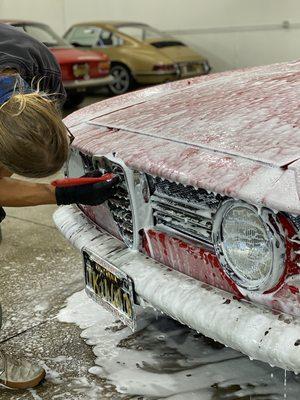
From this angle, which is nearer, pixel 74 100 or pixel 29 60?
pixel 29 60

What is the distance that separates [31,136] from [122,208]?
1.85 feet

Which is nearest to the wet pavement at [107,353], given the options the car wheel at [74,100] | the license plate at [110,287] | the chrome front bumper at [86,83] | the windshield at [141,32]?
the license plate at [110,287]

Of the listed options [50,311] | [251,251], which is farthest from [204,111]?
[50,311]

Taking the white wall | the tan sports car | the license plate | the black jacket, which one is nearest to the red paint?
the license plate

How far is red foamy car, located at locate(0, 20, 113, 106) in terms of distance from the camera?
28.0ft

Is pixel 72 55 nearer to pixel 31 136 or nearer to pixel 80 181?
pixel 80 181

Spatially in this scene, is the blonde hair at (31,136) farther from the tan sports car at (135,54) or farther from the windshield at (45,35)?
the tan sports car at (135,54)

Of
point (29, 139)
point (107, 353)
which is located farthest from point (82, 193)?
point (107, 353)

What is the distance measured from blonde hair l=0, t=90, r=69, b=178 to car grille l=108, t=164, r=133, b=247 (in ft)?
1.11

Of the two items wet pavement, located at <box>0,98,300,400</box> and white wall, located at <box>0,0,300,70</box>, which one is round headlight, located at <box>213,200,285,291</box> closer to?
wet pavement, located at <box>0,98,300,400</box>

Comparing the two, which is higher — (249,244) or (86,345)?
(249,244)

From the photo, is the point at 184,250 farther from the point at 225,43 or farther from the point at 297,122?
the point at 225,43

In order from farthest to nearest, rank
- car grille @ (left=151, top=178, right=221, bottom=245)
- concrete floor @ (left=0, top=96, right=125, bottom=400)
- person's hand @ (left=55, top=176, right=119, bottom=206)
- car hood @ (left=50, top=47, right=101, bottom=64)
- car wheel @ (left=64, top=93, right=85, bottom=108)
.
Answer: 1. car wheel @ (left=64, top=93, right=85, bottom=108)
2. car hood @ (left=50, top=47, right=101, bottom=64)
3. concrete floor @ (left=0, top=96, right=125, bottom=400)
4. person's hand @ (left=55, top=176, right=119, bottom=206)
5. car grille @ (left=151, top=178, right=221, bottom=245)

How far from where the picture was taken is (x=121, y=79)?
33.9ft
